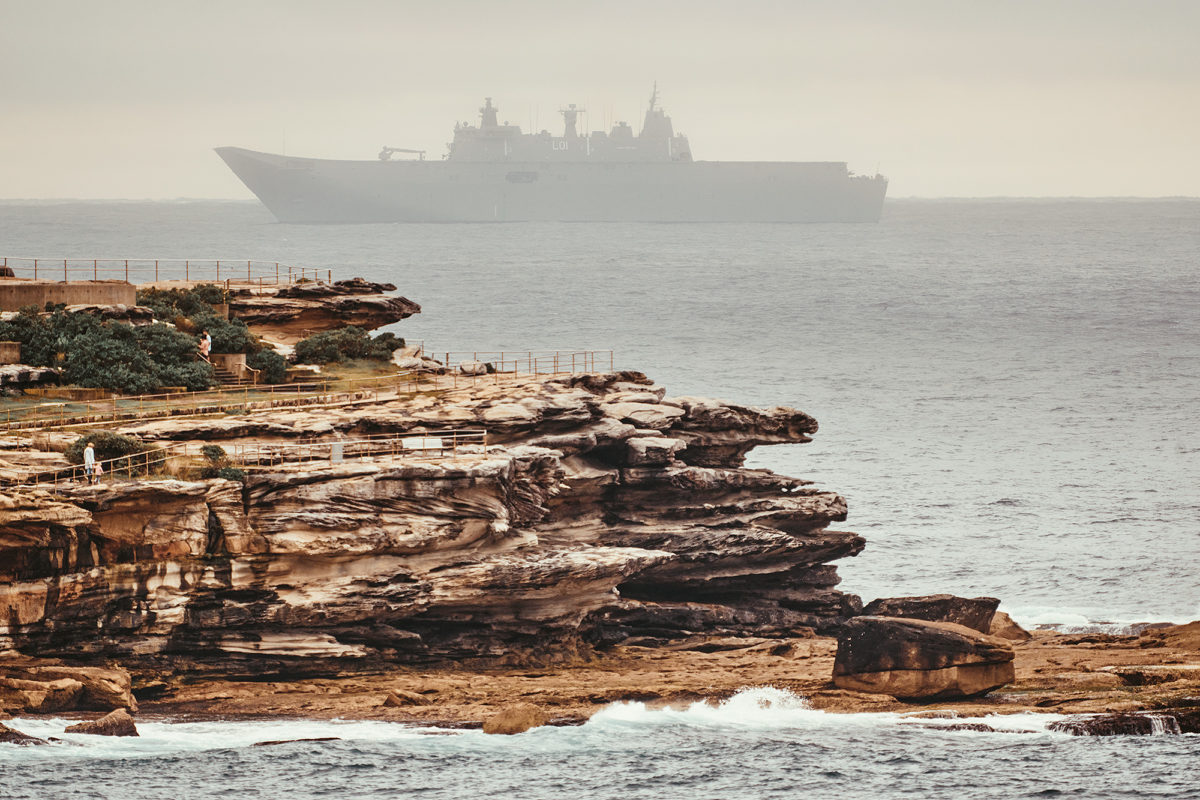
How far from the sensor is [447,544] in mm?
46656

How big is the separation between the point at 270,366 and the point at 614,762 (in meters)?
22.8

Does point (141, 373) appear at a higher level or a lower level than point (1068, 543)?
higher

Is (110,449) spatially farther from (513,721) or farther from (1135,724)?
(1135,724)

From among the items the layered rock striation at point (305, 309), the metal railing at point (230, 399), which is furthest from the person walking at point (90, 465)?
the layered rock striation at point (305, 309)

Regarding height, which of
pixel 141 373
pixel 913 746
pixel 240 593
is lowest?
pixel 913 746

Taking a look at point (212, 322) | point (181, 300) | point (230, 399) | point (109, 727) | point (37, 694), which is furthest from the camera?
point (181, 300)

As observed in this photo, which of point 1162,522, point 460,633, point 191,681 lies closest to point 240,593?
point 191,681

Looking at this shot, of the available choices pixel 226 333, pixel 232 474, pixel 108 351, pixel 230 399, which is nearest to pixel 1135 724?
pixel 232 474

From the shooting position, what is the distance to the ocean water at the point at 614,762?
39.4m

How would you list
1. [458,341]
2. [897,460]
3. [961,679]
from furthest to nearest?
[458,341] < [897,460] < [961,679]

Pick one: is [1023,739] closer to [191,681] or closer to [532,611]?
[532,611]

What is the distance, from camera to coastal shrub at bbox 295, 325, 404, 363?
60.4 m

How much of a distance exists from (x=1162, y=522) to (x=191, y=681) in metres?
50.3

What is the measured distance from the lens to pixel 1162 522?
77.1 m
